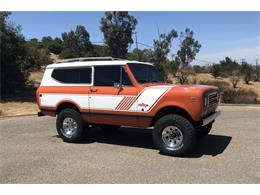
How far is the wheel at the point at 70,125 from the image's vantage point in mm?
8883

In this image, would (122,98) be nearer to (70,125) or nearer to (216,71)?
(70,125)

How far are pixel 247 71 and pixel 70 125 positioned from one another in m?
34.8

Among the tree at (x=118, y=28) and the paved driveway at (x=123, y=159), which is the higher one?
the tree at (x=118, y=28)

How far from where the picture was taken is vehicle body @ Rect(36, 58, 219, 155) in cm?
737

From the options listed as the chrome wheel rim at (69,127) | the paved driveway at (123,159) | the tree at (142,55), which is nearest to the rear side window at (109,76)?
the chrome wheel rim at (69,127)

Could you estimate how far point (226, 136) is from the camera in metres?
9.45

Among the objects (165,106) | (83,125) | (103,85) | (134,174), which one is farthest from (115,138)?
(134,174)

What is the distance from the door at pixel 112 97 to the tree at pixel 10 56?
13187mm

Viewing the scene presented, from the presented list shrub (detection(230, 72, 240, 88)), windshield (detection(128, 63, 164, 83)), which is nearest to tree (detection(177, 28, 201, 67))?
shrub (detection(230, 72, 240, 88))

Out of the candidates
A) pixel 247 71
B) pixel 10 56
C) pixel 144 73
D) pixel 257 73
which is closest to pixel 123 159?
pixel 144 73

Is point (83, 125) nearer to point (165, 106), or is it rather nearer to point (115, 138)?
point (115, 138)

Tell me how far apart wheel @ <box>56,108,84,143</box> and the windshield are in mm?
1852

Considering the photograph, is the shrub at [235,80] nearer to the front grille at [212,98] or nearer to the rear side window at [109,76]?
the front grille at [212,98]

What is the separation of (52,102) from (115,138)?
6.26 feet
